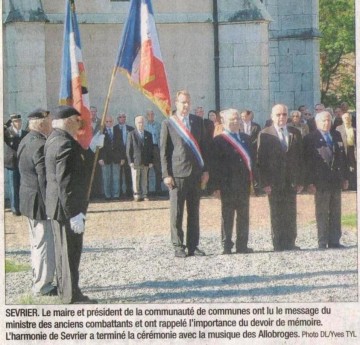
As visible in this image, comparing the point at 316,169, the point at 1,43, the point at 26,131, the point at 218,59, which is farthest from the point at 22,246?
the point at 218,59

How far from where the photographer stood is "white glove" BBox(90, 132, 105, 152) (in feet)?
26.2

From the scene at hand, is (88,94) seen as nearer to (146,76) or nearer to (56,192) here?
(146,76)

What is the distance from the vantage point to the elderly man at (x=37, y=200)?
24.5 ft

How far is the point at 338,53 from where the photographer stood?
1066 centimetres

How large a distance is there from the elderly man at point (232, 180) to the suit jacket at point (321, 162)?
443mm

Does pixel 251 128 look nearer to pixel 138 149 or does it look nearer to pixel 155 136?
pixel 155 136

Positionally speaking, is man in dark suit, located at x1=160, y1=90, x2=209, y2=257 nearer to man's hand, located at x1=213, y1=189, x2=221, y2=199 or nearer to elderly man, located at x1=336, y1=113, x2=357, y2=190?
man's hand, located at x1=213, y1=189, x2=221, y2=199

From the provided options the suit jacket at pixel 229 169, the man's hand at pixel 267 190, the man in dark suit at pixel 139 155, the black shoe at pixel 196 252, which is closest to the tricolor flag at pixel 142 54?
the suit jacket at pixel 229 169

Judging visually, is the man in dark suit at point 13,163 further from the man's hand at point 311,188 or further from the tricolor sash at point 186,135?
the man's hand at point 311,188

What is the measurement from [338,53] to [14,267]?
14.3 feet

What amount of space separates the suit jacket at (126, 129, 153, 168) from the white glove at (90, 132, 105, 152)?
40.9 inches

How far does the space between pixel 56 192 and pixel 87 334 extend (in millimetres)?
1046

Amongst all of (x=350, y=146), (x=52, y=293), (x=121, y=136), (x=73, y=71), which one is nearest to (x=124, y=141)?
(x=121, y=136)

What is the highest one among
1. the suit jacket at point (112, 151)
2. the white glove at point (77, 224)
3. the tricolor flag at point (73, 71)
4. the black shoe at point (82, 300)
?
the tricolor flag at point (73, 71)
